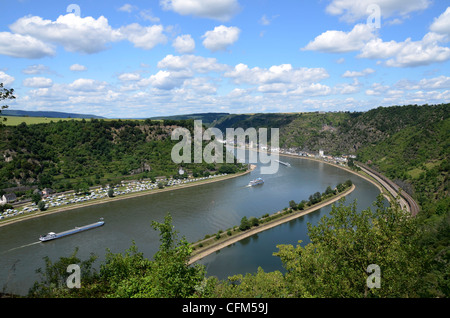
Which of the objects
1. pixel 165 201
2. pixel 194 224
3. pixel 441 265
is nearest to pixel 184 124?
pixel 165 201

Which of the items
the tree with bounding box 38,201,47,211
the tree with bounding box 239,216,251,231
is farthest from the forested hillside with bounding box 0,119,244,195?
the tree with bounding box 239,216,251,231

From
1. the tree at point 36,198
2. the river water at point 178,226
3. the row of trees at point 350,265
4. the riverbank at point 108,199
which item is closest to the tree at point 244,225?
the river water at point 178,226

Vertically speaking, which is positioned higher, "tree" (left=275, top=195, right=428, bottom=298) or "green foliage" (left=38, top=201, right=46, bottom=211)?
"tree" (left=275, top=195, right=428, bottom=298)

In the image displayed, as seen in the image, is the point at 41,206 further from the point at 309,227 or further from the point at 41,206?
the point at 309,227

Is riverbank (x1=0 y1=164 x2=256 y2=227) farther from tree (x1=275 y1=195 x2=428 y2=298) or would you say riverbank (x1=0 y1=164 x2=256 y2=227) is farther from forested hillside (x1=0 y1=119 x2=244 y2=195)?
tree (x1=275 y1=195 x2=428 y2=298)

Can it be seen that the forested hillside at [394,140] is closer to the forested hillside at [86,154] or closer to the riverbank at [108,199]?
the riverbank at [108,199]
